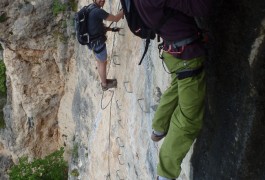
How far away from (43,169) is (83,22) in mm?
6711

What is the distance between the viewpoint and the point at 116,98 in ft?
25.4

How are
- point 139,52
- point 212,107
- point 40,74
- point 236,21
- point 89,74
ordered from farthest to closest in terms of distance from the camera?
1. point 40,74
2. point 89,74
3. point 139,52
4. point 212,107
5. point 236,21

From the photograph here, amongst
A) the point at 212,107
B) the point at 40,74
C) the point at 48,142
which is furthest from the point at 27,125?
the point at 212,107

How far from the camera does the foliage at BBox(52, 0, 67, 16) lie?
374 inches

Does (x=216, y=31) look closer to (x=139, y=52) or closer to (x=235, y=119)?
(x=235, y=119)

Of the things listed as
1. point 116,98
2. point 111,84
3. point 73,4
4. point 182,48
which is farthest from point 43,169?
point 182,48

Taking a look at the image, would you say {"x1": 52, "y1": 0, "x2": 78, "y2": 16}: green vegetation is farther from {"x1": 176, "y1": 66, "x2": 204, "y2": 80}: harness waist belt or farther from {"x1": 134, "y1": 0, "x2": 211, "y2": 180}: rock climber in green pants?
{"x1": 176, "y1": 66, "x2": 204, "y2": 80}: harness waist belt

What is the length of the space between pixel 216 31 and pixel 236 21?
1.07 feet

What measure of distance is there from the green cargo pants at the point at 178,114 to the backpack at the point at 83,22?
2.38 meters

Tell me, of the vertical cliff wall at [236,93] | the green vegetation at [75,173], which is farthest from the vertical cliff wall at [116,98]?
the green vegetation at [75,173]

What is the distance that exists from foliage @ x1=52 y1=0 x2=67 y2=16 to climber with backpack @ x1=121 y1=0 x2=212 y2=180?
20.0 ft

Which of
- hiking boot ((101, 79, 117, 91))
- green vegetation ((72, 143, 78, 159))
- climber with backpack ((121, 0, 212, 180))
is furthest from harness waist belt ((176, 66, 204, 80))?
green vegetation ((72, 143, 78, 159))

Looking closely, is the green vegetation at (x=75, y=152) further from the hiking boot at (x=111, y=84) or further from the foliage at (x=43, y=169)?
the hiking boot at (x=111, y=84)

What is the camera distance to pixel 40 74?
10711mm
